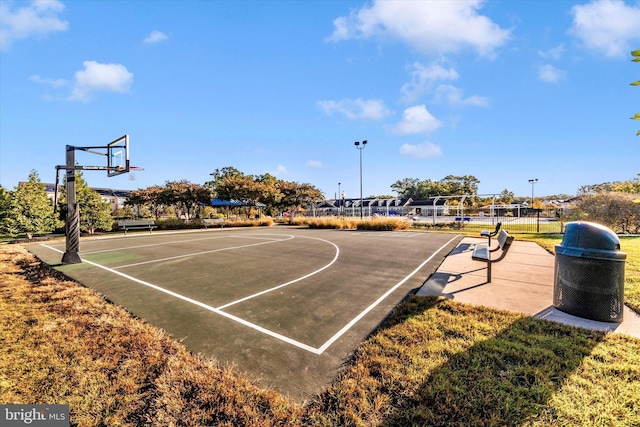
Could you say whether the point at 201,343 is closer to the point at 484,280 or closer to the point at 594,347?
the point at 594,347

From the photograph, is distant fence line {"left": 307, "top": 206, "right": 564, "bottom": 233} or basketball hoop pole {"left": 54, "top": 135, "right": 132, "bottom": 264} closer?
basketball hoop pole {"left": 54, "top": 135, "right": 132, "bottom": 264}

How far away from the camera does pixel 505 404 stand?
87.7 inches

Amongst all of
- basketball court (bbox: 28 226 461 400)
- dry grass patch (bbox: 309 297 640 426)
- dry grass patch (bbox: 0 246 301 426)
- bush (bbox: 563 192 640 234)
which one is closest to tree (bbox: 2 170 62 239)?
basketball court (bbox: 28 226 461 400)

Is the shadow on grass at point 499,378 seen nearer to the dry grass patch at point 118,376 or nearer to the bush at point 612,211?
the dry grass patch at point 118,376

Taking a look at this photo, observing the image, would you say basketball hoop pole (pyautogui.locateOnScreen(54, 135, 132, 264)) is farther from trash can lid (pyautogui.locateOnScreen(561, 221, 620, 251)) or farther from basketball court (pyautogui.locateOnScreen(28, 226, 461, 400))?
trash can lid (pyautogui.locateOnScreen(561, 221, 620, 251))

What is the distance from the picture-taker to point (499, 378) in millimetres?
2568

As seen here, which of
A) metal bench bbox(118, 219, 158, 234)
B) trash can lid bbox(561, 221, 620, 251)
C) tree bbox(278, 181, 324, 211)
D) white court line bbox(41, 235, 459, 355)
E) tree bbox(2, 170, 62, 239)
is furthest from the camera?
tree bbox(278, 181, 324, 211)

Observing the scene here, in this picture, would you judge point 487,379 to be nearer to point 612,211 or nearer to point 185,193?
point 612,211

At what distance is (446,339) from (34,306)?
22.6 feet

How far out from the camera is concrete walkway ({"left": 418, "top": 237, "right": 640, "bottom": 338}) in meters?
3.77

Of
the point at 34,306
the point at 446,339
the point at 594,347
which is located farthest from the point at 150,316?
the point at 594,347

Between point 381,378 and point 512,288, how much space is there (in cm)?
419

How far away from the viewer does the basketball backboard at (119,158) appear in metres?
11.6

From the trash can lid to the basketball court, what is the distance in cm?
269
